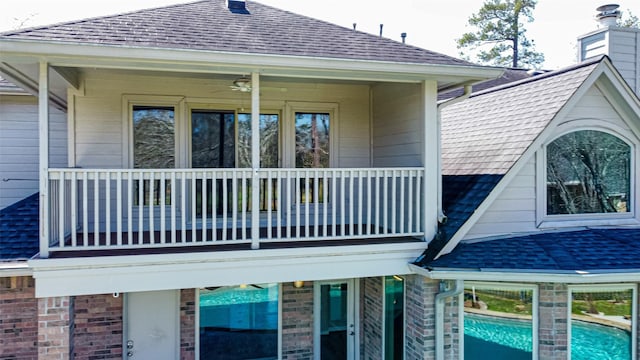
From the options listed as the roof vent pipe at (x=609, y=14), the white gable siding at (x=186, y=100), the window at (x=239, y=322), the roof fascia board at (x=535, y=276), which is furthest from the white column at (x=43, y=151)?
the roof vent pipe at (x=609, y=14)

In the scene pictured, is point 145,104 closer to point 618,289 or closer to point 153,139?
point 153,139

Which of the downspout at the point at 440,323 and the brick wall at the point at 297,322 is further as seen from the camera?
the brick wall at the point at 297,322

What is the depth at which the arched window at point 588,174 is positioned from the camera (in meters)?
5.96

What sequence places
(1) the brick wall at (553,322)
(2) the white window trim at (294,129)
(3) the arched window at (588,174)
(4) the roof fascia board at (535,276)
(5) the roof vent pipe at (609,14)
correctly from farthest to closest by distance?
(5) the roof vent pipe at (609,14) < (2) the white window trim at (294,129) < (3) the arched window at (588,174) < (1) the brick wall at (553,322) < (4) the roof fascia board at (535,276)

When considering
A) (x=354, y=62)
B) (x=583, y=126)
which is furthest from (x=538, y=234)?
(x=354, y=62)

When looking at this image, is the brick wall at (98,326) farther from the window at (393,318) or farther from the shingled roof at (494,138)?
the shingled roof at (494,138)

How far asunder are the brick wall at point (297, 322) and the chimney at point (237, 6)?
4.34 m

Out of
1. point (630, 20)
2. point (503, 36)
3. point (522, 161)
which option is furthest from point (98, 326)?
point (630, 20)

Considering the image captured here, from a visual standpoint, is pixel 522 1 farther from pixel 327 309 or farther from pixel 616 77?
pixel 327 309

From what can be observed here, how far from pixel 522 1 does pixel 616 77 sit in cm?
2143

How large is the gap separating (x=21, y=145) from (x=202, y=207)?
4241 millimetres

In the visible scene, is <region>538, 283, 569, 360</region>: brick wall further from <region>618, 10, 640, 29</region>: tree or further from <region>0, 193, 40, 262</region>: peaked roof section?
<region>618, 10, 640, 29</region>: tree

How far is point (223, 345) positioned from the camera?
22.4 ft

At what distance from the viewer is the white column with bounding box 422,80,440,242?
5648 mm
